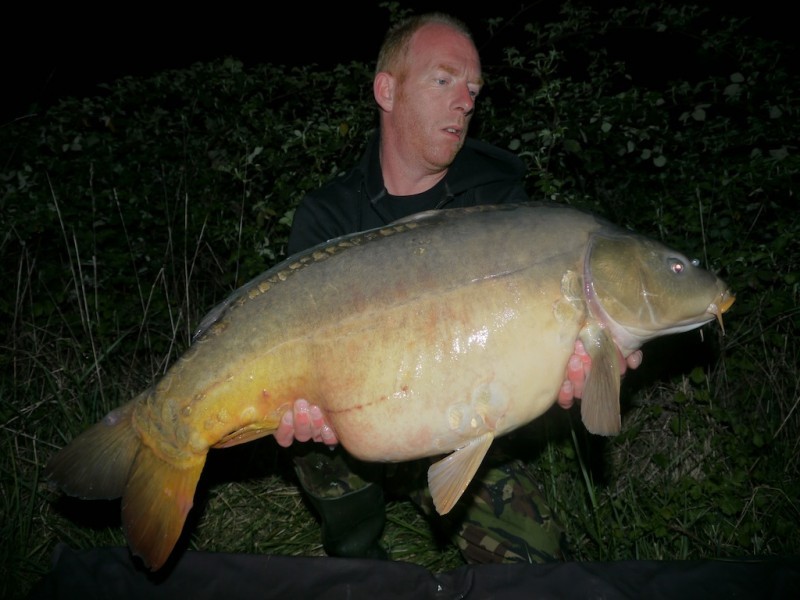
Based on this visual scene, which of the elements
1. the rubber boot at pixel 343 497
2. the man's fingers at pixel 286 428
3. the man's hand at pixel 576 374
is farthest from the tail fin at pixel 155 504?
the man's hand at pixel 576 374

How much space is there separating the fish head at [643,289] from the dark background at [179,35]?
9.12 m

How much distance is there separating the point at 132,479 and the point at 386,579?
753mm

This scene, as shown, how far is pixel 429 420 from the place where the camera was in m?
1.53

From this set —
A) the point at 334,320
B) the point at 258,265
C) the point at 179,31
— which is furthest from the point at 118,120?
the point at 179,31

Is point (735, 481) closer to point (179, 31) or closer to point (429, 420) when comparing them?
point (429, 420)

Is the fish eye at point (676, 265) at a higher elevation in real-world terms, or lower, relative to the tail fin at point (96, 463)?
higher

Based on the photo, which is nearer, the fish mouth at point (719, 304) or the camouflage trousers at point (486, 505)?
the fish mouth at point (719, 304)

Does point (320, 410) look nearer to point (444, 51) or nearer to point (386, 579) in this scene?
point (386, 579)

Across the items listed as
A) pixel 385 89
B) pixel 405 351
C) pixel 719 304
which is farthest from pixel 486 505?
pixel 385 89

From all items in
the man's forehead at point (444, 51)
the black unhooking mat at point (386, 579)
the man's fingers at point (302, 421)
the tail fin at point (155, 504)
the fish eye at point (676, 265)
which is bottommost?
the black unhooking mat at point (386, 579)

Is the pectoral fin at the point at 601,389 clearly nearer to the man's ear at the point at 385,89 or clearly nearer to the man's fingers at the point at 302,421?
the man's fingers at the point at 302,421

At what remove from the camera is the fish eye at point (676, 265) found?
64.1 inches

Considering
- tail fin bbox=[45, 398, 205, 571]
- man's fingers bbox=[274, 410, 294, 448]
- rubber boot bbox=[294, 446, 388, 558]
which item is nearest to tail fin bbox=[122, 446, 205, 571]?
tail fin bbox=[45, 398, 205, 571]

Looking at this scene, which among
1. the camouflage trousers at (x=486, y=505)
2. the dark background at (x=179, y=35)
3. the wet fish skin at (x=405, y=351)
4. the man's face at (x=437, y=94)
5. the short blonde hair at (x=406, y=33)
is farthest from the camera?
the dark background at (x=179, y=35)
